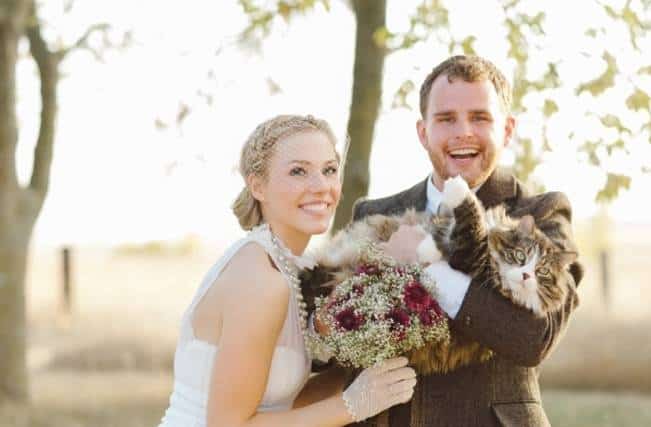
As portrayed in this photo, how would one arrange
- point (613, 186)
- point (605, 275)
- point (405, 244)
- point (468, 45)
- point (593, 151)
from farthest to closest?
1. point (605, 275)
2. point (593, 151)
3. point (613, 186)
4. point (468, 45)
5. point (405, 244)

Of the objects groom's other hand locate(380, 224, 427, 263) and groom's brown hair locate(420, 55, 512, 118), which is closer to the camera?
groom's other hand locate(380, 224, 427, 263)

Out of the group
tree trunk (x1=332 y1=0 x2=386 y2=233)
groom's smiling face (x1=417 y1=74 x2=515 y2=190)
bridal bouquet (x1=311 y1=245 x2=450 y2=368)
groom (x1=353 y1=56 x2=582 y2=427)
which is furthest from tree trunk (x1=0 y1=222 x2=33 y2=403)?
bridal bouquet (x1=311 y1=245 x2=450 y2=368)

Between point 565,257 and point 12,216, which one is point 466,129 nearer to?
point 565,257

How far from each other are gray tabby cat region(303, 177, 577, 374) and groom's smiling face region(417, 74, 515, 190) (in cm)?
24

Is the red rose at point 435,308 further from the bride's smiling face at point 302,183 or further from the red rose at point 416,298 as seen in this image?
the bride's smiling face at point 302,183

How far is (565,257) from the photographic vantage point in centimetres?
295

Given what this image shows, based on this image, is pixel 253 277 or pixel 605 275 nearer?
pixel 253 277

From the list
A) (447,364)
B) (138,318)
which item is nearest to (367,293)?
(447,364)

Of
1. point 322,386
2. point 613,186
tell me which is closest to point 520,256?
point 322,386

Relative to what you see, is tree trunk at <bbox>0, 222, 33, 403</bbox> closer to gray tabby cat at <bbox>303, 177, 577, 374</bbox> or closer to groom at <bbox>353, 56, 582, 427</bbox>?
groom at <bbox>353, 56, 582, 427</bbox>

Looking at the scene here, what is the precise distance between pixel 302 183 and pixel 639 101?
3286 mm

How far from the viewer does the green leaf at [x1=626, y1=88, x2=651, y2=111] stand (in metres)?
5.59

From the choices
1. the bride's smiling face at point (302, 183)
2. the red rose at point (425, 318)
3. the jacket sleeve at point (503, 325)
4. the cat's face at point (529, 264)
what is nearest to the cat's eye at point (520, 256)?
→ the cat's face at point (529, 264)

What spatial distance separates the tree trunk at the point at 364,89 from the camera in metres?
6.44
